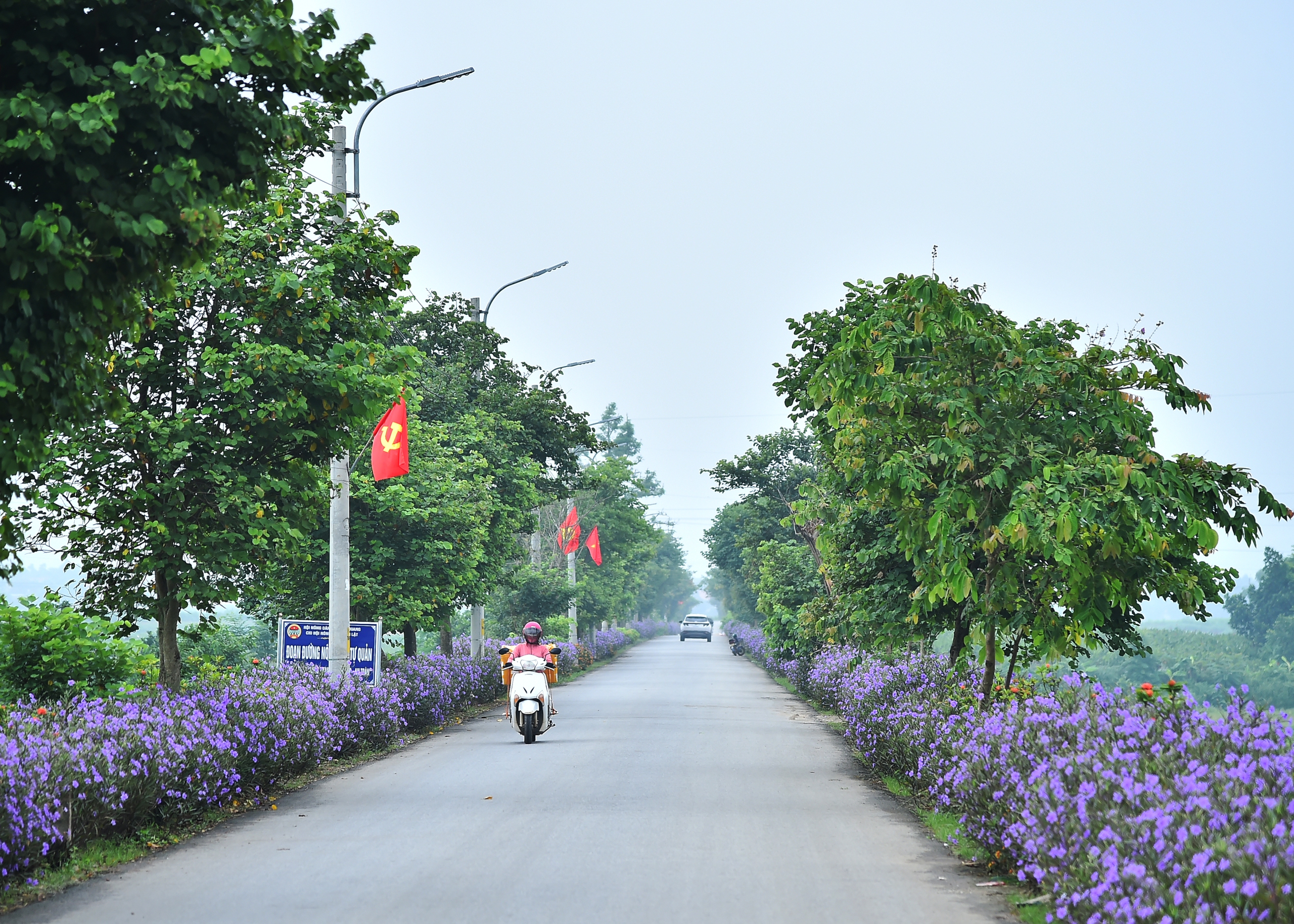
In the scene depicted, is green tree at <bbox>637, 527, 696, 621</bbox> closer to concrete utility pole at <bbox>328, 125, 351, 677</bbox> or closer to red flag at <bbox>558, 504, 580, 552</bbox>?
red flag at <bbox>558, 504, 580, 552</bbox>

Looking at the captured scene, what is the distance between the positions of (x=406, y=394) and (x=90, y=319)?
738 centimetres

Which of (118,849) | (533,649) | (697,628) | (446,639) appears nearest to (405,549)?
(533,649)

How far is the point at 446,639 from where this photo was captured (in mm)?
29547

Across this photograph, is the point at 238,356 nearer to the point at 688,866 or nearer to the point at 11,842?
the point at 11,842

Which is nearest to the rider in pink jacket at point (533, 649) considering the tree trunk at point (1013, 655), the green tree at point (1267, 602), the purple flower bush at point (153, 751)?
the purple flower bush at point (153, 751)

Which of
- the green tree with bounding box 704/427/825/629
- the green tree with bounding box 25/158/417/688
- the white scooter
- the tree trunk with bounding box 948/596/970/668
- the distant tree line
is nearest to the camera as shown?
the distant tree line

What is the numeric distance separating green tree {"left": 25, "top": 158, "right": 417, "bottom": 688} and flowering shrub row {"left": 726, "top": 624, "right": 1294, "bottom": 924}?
665 cm

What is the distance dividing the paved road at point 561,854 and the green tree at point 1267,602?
306 ft

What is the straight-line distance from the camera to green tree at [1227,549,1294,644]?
9831 cm

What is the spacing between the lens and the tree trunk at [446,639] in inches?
1048

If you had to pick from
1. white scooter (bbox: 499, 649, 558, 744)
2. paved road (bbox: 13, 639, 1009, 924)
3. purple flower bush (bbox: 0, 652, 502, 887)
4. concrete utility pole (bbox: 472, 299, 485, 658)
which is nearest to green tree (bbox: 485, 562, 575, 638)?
concrete utility pole (bbox: 472, 299, 485, 658)

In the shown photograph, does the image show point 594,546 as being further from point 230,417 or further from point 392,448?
point 230,417

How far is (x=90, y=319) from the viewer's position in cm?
695

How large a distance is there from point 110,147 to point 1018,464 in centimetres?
791
